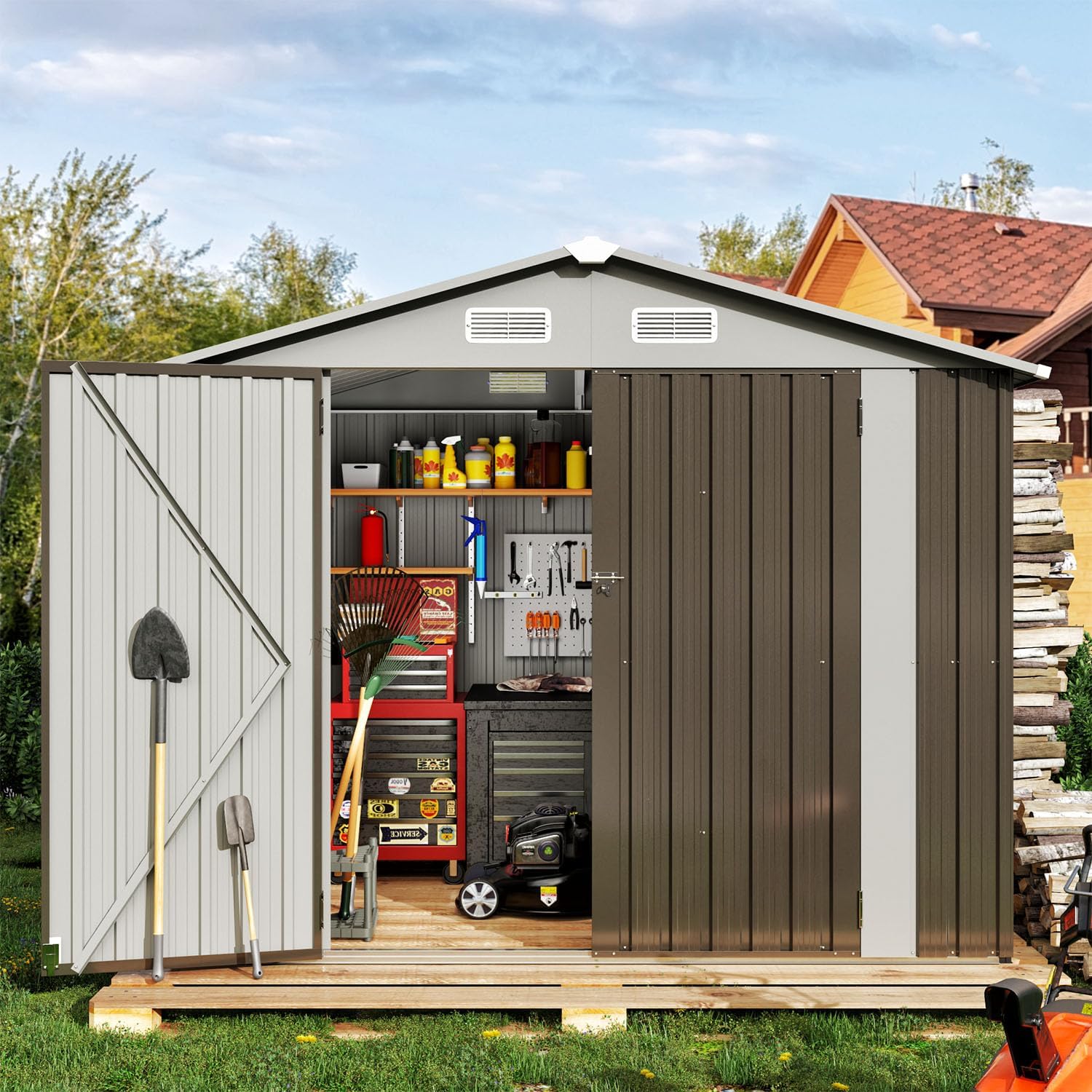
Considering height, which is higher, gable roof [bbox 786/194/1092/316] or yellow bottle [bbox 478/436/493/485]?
gable roof [bbox 786/194/1092/316]

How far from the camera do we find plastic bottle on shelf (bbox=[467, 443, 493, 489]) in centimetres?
647

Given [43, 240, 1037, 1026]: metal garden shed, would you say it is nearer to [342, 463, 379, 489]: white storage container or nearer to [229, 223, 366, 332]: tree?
[342, 463, 379, 489]: white storage container

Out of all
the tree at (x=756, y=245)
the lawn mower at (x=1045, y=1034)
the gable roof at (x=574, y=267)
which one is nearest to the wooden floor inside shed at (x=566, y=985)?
the lawn mower at (x=1045, y=1034)

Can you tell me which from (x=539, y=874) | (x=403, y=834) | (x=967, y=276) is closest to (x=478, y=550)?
(x=403, y=834)

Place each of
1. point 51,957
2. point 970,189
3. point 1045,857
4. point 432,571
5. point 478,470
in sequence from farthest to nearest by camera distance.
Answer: point 970,189, point 478,470, point 432,571, point 1045,857, point 51,957

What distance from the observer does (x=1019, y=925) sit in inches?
196

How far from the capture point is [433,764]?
5.95 metres

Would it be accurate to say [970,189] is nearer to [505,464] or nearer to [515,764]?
[505,464]

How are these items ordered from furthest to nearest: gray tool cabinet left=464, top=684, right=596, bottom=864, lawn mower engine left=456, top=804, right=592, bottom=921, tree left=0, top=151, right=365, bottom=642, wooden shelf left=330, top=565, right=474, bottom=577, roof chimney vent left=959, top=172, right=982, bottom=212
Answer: roof chimney vent left=959, top=172, right=982, bottom=212, tree left=0, top=151, right=365, bottom=642, wooden shelf left=330, top=565, right=474, bottom=577, gray tool cabinet left=464, top=684, right=596, bottom=864, lawn mower engine left=456, top=804, right=592, bottom=921

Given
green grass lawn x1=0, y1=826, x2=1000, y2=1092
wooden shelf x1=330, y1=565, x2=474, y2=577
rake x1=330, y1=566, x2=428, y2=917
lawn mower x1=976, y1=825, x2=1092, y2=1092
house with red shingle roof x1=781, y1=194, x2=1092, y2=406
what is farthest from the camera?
house with red shingle roof x1=781, y1=194, x2=1092, y2=406

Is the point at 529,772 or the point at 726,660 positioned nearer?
the point at 726,660

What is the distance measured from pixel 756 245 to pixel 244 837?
1059 inches

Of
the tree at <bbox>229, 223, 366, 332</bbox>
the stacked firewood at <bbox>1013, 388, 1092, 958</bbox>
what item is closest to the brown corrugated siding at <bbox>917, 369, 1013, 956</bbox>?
the stacked firewood at <bbox>1013, 388, 1092, 958</bbox>

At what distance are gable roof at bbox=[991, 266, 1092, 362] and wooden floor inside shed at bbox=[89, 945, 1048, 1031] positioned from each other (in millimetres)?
9652
